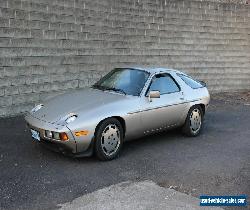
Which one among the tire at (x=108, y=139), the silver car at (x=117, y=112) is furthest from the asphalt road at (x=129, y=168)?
the silver car at (x=117, y=112)

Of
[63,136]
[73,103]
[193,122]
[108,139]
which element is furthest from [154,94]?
[63,136]

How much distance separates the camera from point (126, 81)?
6586mm

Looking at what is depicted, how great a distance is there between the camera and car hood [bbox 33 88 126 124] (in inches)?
220

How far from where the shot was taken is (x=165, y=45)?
11297 millimetres

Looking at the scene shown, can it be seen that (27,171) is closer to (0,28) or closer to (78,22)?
(0,28)

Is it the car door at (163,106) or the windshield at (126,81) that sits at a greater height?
the windshield at (126,81)

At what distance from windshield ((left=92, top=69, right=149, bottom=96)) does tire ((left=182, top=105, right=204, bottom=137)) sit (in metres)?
1.25

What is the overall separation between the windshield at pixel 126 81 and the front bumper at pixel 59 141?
4.31 ft

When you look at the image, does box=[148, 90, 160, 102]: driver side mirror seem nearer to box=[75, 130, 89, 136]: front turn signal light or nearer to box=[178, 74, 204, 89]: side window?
box=[178, 74, 204, 89]: side window

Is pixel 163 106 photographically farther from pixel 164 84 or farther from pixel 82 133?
pixel 82 133

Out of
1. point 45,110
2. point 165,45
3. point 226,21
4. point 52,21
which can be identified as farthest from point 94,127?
point 226,21

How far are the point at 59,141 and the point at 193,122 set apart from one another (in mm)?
2953

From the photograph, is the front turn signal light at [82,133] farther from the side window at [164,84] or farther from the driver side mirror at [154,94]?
the side window at [164,84]

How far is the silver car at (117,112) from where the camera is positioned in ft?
17.8
